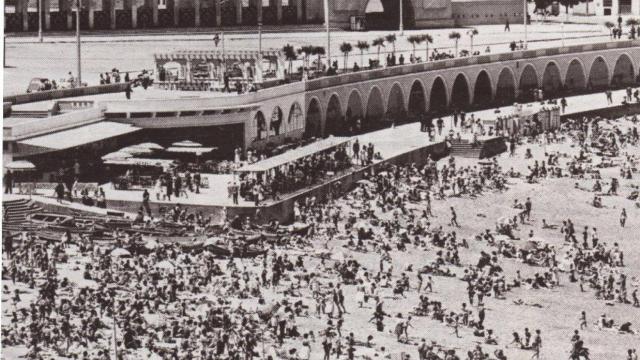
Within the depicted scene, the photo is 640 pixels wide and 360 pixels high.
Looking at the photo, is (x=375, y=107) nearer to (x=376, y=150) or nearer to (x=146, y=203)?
(x=376, y=150)

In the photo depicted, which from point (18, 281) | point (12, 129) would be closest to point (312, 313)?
point (18, 281)

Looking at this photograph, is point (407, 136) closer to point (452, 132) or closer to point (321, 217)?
point (452, 132)

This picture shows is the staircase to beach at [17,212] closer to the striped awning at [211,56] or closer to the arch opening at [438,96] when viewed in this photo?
the striped awning at [211,56]

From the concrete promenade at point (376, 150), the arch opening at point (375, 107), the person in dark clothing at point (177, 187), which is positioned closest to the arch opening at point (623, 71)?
the concrete promenade at point (376, 150)

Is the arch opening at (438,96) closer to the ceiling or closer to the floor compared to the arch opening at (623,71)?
closer to the floor

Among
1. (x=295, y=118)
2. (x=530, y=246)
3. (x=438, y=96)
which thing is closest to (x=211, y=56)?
(x=295, y=118)

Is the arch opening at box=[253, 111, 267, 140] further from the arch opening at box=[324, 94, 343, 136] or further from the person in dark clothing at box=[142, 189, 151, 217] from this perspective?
the person in dark clothing at box=[142, 189, 151, 217]
